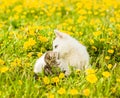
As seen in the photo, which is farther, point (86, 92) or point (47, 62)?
point (47, 62)

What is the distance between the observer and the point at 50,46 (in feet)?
18.3

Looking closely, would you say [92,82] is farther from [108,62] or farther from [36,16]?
[36,16]

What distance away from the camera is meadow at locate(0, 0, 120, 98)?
4.11 metres

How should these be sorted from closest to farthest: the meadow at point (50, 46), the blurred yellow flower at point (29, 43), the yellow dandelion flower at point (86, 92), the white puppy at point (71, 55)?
the yellow dandelion flower at point (86, 92), the meadow at point (50, 46), the white puppy at point (71, 55), the blurred yellow flower at point (29, 43)

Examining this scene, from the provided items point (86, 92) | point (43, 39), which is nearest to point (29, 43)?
point (43, 39)

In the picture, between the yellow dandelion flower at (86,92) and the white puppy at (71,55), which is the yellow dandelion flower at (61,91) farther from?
the white puppy at (71,55)

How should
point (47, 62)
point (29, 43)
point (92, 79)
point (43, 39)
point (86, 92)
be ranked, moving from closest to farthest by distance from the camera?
point (86, 92) < point (92, 79) < point (47, 62) < point (29, 43) < point (43, 39)

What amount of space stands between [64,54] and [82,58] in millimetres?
201

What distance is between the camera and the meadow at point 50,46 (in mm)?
4109

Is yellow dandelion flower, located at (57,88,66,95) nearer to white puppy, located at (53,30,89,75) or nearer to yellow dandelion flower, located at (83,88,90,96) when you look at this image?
yellow dandelion flower, located at (83,88,90,96)

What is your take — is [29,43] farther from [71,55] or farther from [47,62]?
[47,62]

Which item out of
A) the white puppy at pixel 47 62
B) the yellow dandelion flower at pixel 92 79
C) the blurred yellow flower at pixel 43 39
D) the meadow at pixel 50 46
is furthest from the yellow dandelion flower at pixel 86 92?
the blurred yellow flower at pixel 43 39

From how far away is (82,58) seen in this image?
4.62m

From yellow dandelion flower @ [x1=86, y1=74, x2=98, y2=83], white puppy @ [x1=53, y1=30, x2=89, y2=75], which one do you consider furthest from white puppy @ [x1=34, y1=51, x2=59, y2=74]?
yellow dandelion flower @ [x1=86, y1=74, x2=98, y2=83]
